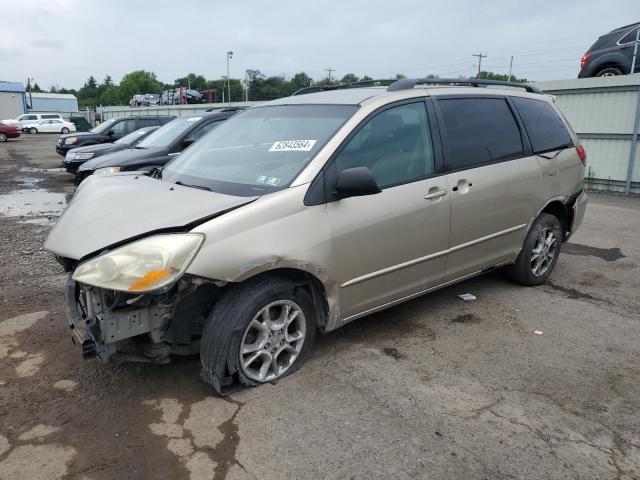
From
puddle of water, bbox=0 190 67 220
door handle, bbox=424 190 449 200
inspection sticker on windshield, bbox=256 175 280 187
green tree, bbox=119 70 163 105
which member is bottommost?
puddle of water, bbox=0 190 67 220

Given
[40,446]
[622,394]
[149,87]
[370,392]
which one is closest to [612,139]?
[622,394]

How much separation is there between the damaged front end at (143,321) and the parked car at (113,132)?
1291 cm

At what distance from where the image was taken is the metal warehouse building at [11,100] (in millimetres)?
56500

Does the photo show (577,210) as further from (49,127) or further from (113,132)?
(49,127)

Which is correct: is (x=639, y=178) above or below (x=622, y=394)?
above

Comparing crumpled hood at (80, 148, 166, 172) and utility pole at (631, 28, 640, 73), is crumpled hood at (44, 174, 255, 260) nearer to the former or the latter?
crumpled hood at (80, 148, 166, 172)

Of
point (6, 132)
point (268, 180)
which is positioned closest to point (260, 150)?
point (268, 180)

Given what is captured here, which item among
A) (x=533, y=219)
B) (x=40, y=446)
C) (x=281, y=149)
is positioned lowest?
(x=40, y=446)

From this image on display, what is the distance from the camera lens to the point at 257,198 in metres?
3.06

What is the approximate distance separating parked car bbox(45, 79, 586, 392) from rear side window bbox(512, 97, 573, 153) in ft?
0.16

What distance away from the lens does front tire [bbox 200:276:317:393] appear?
290 centimetres

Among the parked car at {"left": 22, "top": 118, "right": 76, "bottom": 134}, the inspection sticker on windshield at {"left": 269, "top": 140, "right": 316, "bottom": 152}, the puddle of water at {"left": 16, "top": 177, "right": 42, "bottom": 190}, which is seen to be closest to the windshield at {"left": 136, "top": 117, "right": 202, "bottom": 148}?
the puddle of water at {"left": 16, "top": 177, "right": 42, "bottom": 190}

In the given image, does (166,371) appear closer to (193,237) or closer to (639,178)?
(193,237)

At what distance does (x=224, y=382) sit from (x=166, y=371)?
0.60 metres
